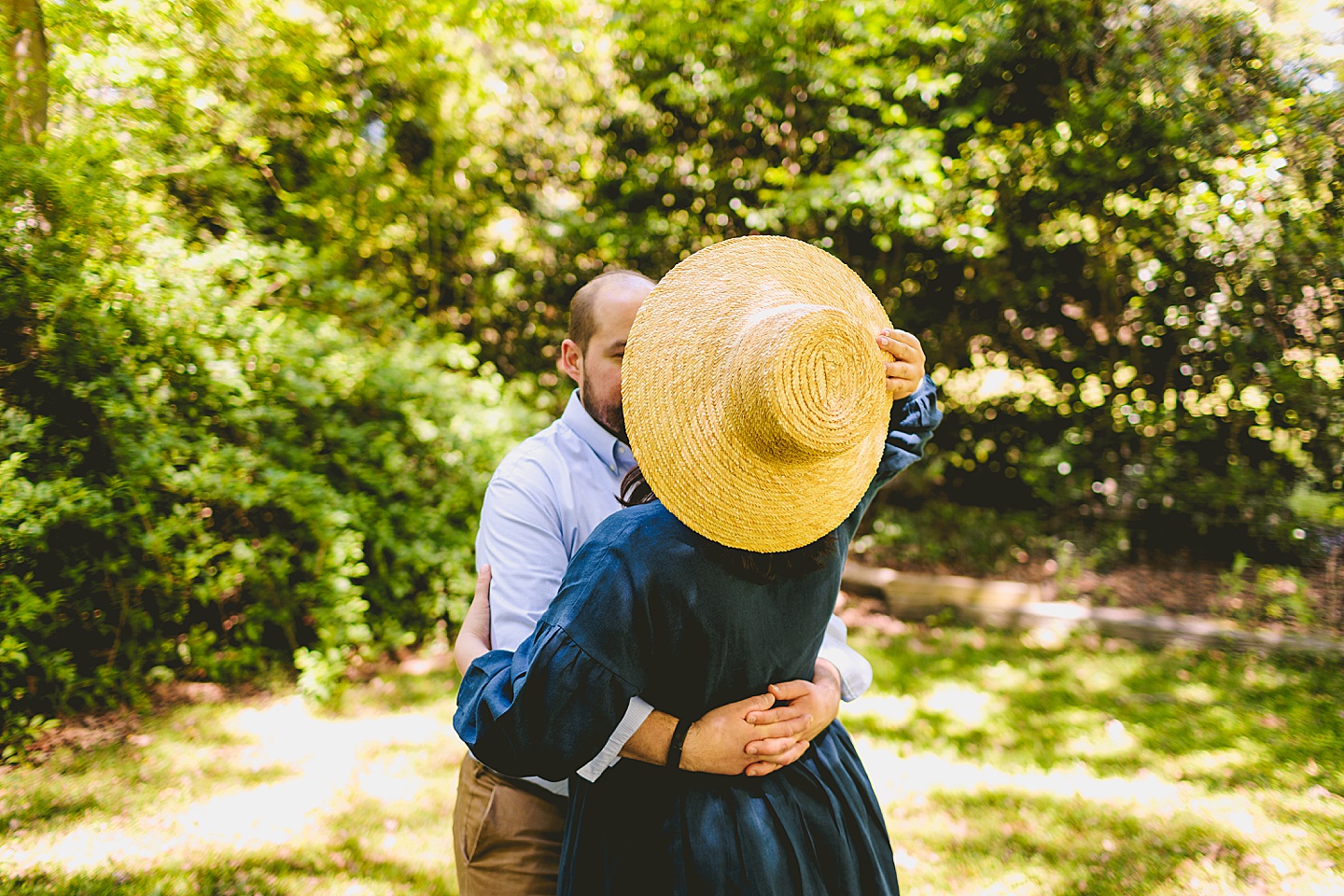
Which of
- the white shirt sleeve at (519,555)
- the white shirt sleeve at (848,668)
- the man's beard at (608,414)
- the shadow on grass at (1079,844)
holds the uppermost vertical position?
the man's beard at (608,414)

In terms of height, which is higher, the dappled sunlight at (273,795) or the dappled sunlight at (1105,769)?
the dappled sunlight at (273,795)

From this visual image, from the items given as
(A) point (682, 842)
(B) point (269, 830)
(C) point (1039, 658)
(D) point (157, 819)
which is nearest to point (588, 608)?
(A) point (682, 842)

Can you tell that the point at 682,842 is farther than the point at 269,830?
No

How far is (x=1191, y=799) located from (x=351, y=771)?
14.3 feet

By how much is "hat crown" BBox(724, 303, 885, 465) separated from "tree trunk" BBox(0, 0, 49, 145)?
4.78 metres

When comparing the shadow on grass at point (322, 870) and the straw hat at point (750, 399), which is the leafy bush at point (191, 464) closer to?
the shadow on grass at point (322, 870)

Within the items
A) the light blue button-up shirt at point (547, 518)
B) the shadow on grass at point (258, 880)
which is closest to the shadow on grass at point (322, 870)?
the shadow on grass at point (258, 880)

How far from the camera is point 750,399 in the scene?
4.53 ft

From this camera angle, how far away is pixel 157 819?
3664 millimetres

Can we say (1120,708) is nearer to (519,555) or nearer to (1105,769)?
(1105,769)

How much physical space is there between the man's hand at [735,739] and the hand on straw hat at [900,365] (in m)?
0.73

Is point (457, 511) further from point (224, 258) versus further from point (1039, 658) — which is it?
point (1039, 658)

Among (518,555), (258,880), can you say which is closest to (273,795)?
(258,880)

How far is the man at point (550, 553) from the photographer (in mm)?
1904
